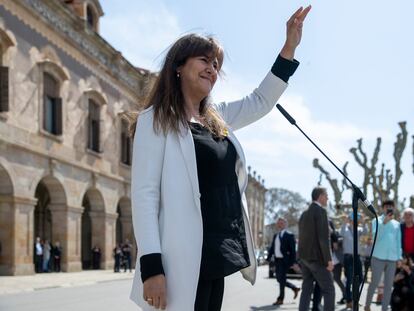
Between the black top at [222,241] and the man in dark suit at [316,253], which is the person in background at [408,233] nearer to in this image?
the man in dark suit at [316,253]

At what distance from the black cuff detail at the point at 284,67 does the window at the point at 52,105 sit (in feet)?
75.4

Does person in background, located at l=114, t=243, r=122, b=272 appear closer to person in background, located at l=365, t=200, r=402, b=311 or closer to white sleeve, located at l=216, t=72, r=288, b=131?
person in background, located at l=365, t=200, r=402, b=311

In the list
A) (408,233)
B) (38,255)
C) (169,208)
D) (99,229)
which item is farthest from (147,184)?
(99,229)

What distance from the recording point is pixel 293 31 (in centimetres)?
343

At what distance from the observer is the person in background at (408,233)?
996 cm

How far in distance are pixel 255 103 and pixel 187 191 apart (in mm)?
907

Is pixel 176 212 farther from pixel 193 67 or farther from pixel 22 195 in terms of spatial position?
pixel 22 195

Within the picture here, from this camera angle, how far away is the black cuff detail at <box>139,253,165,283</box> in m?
2.70

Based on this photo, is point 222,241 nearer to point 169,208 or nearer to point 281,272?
point 169,208

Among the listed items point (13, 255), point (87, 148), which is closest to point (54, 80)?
point (87, 148)

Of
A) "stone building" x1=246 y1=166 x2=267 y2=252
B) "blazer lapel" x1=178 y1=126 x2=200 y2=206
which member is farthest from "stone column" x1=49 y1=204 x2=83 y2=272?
"stone building" x1=246 y1=166 x2=267 y2=252

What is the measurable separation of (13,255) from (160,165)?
21.0 m

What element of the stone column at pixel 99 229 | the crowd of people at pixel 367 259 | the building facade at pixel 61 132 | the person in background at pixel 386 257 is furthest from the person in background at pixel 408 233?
the stone column at pixel 99 229

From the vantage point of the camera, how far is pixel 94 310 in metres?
11.1
